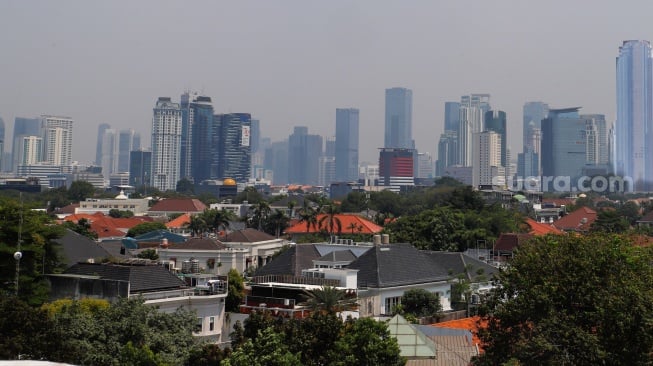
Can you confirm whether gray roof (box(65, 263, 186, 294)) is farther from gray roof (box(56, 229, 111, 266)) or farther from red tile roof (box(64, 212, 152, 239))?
red tile roof (box(64, 212, 152, 239))

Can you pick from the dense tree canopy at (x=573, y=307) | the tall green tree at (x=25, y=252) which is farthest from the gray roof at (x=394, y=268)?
the tall green tree at (x=25, y=252)

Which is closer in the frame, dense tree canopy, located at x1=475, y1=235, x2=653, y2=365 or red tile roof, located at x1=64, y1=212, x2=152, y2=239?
dense tree canopy, located at x1=475, y1=235, x2=653, y2=365

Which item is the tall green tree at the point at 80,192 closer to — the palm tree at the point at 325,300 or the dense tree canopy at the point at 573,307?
the palm tree at the point at 325,300

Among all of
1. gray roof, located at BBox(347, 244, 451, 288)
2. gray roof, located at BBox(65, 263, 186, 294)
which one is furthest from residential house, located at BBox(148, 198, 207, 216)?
gray roof, located at BBox(65, 263, 186, 294)

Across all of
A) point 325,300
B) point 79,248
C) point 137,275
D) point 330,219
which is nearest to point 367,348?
point 325,300

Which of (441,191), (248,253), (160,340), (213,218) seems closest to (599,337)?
(160,340)

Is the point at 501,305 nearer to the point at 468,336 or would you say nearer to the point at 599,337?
the point at 599,337

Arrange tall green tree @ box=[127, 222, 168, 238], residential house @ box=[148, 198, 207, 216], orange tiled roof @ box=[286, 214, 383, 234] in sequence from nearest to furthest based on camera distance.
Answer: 1. tall green tree @ box=[127, 222, 168, 238]
2. orange tiled roof @ box=[286, 214, 383, 234]
3. residential house @ box=[148, 198, 207, 216]

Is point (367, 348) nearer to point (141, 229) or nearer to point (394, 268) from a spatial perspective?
point (394, 268)
